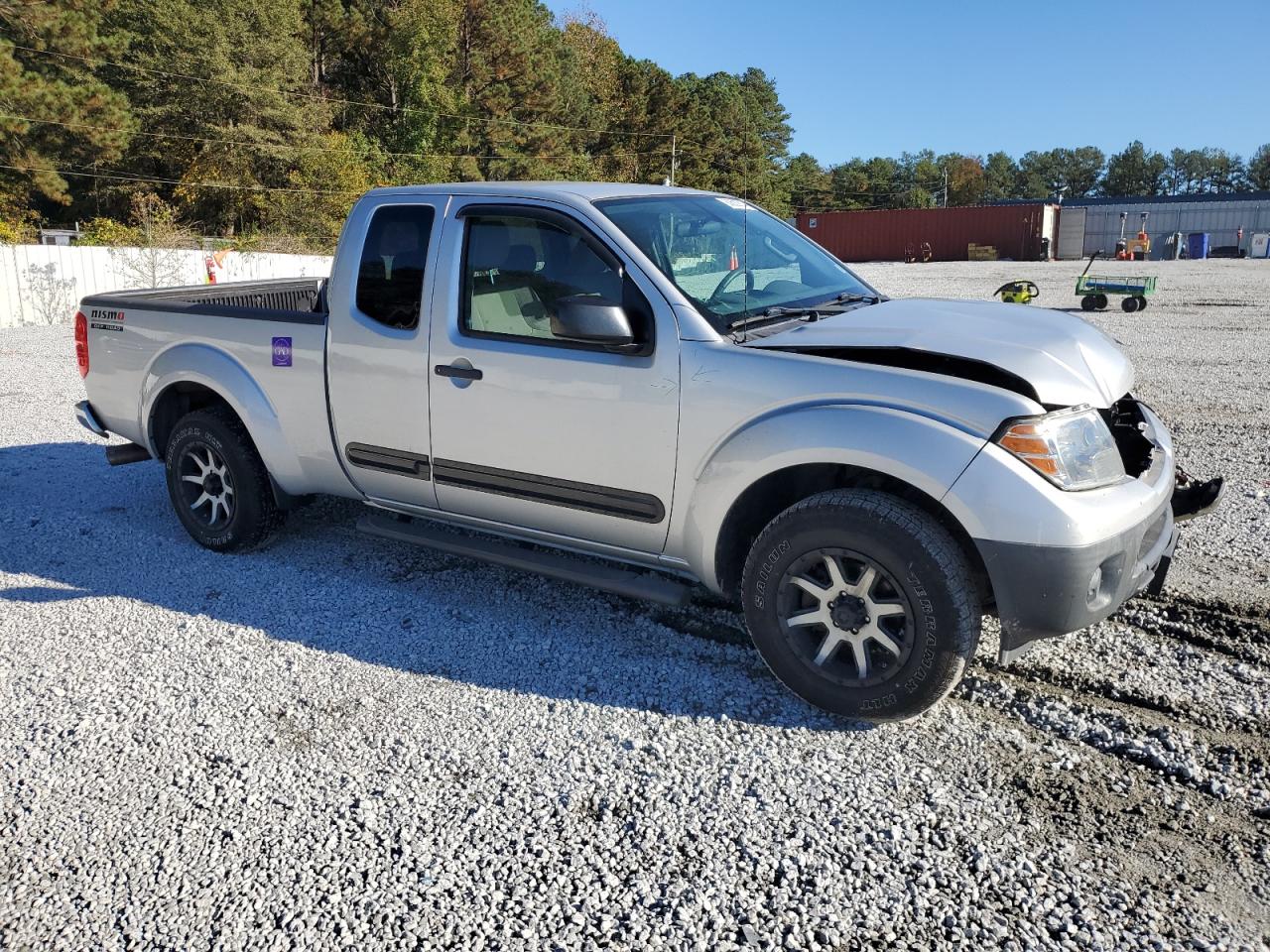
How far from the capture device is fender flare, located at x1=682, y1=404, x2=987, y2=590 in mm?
3289

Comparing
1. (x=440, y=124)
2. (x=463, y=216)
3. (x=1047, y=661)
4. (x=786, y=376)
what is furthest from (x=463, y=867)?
(x=440, y=124)

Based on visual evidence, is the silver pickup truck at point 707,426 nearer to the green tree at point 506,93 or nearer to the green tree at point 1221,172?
the green tree at point 506,93

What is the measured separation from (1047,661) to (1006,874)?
1.49m

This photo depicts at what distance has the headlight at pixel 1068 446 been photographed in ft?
10.6

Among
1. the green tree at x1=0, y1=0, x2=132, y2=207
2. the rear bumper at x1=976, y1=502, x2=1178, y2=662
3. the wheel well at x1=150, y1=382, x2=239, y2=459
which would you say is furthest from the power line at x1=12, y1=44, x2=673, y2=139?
the rear bumper at x1=976, y1=502, x2=1178, y2=662

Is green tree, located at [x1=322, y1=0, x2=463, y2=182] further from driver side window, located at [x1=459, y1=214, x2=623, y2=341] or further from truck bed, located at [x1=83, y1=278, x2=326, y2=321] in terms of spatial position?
driver side window, located at [x1=459, y1=214, x2=623, y2=341]

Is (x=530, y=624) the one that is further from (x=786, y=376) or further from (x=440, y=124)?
(x=440, y=124)

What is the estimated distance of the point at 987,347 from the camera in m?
3.54

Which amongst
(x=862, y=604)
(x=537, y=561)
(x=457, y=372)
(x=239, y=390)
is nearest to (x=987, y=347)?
(x=862, y=604)

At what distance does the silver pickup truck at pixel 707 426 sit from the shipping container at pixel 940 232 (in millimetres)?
56063

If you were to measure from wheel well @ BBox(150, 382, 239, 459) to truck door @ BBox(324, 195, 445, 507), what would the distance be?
1234mm

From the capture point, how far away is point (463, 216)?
4.47 metres

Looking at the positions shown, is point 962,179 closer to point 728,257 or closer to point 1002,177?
point 1002,177

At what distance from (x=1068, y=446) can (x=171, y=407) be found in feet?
16.1
